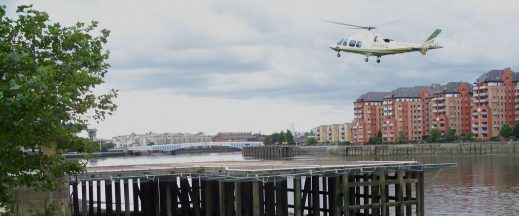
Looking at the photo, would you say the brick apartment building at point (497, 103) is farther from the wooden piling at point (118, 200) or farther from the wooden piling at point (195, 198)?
the wooden piling at point (118, 200)

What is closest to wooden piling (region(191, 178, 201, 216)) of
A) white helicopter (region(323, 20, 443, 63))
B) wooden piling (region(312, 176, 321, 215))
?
wooden piling (region(312, 176, 321, 215))

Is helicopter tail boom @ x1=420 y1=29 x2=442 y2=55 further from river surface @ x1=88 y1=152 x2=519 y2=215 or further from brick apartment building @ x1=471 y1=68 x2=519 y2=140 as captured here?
brick apartment building @ x1=471 y1=68 x2=519 y2=140

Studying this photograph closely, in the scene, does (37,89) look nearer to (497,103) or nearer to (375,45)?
(375,45)

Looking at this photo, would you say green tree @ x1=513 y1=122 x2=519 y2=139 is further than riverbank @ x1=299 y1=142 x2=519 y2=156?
Yes

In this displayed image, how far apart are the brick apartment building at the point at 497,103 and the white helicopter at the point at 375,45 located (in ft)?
491

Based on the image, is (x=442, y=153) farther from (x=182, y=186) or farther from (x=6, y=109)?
(x=6, y=109)

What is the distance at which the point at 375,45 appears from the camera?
50969mm

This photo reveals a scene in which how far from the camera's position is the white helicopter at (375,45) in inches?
1908

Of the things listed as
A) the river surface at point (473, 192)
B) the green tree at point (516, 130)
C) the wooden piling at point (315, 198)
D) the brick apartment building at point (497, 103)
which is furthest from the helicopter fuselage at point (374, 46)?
the brick apartment building at point (497, 103)

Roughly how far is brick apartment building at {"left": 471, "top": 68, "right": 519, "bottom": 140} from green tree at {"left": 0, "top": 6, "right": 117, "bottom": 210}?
600 feet

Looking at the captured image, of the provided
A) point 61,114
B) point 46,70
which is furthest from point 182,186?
point 46,70

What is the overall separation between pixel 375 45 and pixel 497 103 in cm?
15357

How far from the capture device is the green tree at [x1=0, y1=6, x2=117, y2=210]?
1639cm

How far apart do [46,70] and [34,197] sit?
17.9 metres
